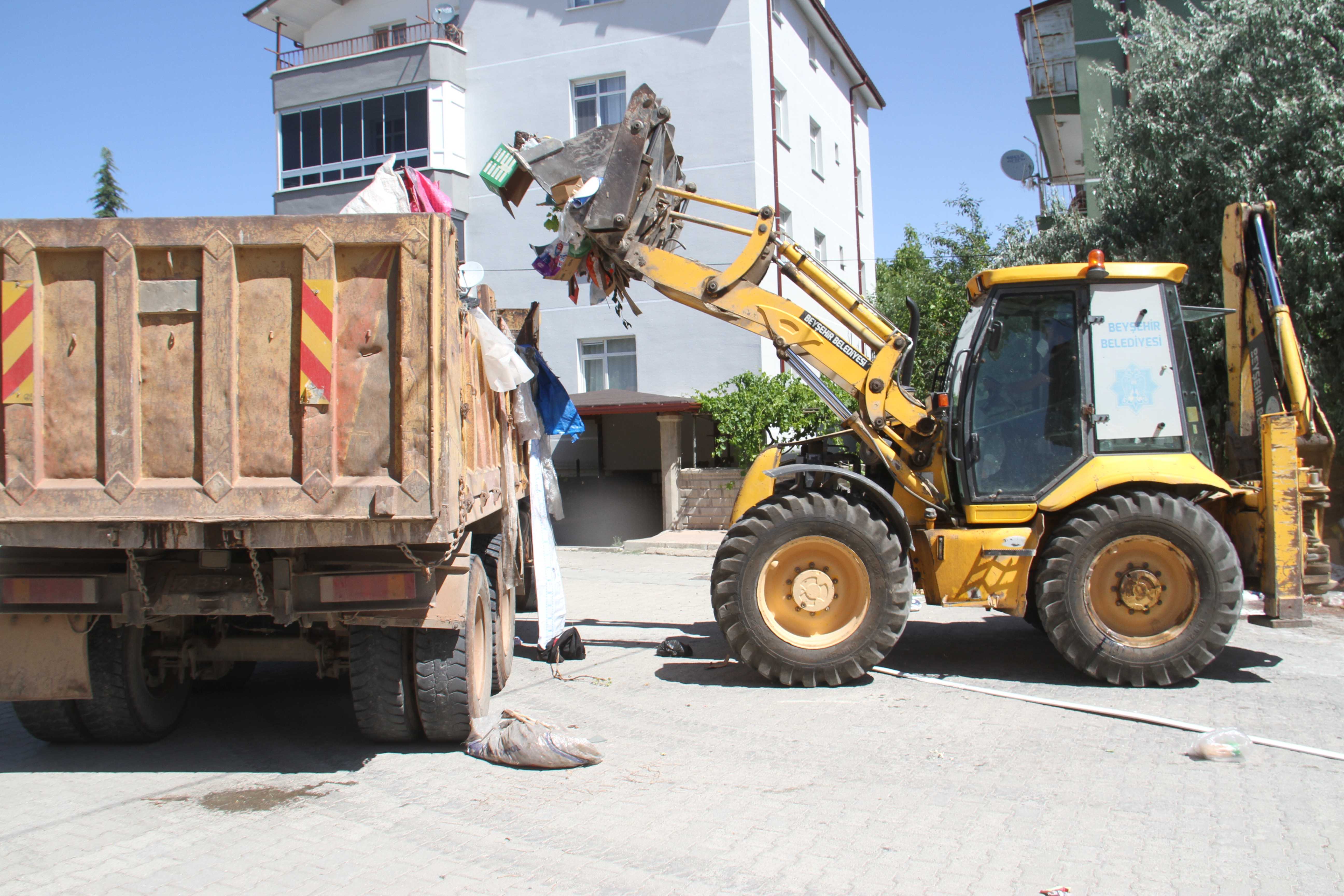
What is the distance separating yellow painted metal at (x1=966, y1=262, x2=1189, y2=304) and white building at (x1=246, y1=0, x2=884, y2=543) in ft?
38.9

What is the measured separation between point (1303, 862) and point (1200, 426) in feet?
12.2

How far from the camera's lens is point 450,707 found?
5094mm

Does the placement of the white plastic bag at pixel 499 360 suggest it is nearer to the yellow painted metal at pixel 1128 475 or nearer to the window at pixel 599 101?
the yellow painted metal at pixel 1128 475

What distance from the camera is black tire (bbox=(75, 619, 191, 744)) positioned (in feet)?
16.9

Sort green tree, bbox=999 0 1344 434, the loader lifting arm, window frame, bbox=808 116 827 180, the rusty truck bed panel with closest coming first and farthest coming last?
the rusty truck bed panel, the loader lifting arm, green tree, bbox=999 0 1344 434, window frame, bbox=808 116 827 180

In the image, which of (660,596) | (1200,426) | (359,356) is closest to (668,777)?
(359,356)

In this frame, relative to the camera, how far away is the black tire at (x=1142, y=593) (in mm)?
6293

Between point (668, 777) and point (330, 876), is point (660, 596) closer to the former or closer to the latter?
point (668, 777)

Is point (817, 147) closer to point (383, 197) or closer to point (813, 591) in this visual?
point (813, 591)

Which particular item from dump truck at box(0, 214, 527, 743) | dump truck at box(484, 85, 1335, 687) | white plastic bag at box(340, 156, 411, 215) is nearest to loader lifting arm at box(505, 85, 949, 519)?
dump truck at box(484, 85, 1335, 687)

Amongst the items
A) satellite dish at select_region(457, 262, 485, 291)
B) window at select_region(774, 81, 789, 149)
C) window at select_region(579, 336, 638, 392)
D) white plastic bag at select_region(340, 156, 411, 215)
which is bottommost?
satellite dish at select_region(457, 262, 485, 291)

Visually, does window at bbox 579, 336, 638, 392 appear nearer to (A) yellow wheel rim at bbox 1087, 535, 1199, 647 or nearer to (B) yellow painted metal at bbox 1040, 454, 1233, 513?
(B) yellow painted metal at bbox 1040, 454, 1233, 513

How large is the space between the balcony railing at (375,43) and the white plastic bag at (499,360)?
55.9ft

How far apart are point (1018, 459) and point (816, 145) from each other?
62.8 ft
